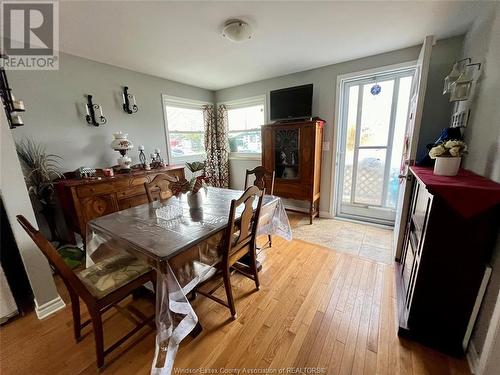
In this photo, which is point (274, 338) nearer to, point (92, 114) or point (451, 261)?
point (451, 261)

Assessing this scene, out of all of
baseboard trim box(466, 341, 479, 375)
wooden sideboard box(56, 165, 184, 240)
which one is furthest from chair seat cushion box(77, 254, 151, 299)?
baseboard trim box(466, 341, 479, 375)

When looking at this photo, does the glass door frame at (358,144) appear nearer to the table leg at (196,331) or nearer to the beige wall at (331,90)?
the beige wall at (331,90)

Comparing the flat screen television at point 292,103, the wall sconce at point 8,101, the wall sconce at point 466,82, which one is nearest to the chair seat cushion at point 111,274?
the wall sconce at point 8,101

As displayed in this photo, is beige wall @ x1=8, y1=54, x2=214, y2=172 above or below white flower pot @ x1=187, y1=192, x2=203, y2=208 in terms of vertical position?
above

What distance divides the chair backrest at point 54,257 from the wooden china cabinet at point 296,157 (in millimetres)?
2691

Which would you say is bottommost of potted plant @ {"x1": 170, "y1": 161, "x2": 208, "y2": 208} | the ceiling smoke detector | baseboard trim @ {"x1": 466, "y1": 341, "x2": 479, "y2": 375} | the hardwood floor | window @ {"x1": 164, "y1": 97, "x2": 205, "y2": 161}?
the hardwood floor

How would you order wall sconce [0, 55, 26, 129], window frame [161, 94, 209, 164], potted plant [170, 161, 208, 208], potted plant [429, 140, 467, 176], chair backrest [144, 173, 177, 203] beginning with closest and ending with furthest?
potted plant [429, 140, 467, 176], potted plant [170, 161, 208, 208], wall sconce [0, 55, 26, 129], chair backrest [144, 173, 177, 203], window frame [161, 94, 209, 164]

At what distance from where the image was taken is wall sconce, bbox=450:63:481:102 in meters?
1.56

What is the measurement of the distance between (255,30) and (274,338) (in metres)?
2.65

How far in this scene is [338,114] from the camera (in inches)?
119

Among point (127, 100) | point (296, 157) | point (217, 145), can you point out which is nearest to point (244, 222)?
point (296, 157)

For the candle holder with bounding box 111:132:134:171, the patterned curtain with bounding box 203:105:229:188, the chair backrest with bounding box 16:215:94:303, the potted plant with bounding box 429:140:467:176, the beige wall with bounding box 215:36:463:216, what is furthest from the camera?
the patterned curtain with bounding box 203:105:229:188

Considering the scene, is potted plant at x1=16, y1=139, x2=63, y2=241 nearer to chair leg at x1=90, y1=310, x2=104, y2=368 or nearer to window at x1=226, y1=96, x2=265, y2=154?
chair leg at x1=90, y1=310, x2=104, y2=368

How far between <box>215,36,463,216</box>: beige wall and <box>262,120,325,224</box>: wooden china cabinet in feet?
0.52
